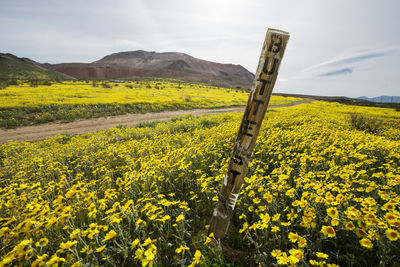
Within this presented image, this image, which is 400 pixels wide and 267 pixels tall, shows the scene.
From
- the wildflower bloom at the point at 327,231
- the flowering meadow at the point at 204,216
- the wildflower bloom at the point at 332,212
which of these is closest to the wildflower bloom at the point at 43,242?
the flowering meadow at the point at 204,216

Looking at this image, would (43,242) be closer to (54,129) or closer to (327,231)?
(327,231)

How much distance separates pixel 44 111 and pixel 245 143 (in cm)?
2009

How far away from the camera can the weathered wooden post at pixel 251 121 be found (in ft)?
5.25

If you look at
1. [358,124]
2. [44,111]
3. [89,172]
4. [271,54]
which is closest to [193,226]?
[271,54]

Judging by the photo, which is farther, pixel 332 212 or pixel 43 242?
pixel 43 242

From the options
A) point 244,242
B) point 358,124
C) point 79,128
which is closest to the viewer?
point 244,242

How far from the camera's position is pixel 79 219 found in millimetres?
2736

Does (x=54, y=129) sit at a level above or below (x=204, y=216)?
below

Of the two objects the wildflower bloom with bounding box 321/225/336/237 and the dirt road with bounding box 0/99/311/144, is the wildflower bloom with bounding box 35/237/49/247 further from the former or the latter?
the dirt road with bounding box 0/99/311/144

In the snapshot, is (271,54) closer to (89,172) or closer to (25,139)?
(89,172)

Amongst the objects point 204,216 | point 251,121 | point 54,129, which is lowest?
point 54,129

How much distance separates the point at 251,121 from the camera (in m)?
1.83

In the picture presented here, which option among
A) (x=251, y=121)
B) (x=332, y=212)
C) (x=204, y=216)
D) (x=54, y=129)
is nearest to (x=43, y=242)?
(x=204, y=216)

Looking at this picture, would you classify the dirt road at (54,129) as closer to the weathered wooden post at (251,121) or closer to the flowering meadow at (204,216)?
the flowering meadow at (204,216)
